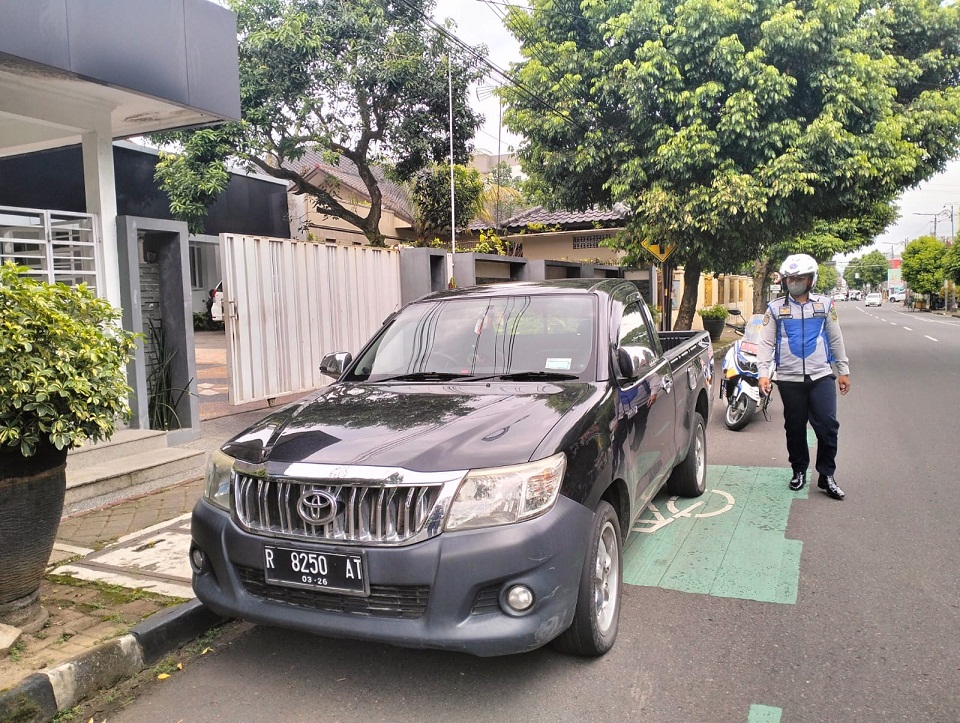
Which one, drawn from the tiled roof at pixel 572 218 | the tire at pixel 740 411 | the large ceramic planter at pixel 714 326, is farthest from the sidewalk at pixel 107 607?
the large ceramic planter at pixel 714 326

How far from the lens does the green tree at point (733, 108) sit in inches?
494

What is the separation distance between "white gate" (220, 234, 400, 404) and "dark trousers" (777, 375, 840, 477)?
16.9 feet

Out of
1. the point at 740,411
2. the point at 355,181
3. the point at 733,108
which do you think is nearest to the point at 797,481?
the point at 740,411

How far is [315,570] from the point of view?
2941 millimetres

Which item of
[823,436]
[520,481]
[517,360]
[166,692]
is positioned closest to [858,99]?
[823,436]

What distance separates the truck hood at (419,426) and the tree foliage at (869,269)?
154 metres

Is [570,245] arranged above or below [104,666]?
above

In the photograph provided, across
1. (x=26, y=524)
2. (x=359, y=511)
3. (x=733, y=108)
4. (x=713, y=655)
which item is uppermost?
(x=733, y=108)

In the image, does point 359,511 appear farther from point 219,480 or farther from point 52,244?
point 52,244

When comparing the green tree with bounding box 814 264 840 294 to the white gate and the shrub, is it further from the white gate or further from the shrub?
the shrub

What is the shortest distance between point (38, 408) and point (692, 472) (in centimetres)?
440

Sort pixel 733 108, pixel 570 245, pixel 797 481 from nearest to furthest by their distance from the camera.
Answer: pixel 797 481 → pixel 733 108 → pixel 570 245

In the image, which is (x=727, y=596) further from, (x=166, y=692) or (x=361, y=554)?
(x=166, y=692)

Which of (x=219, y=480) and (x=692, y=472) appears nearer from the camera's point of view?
(x=219, y=480)
